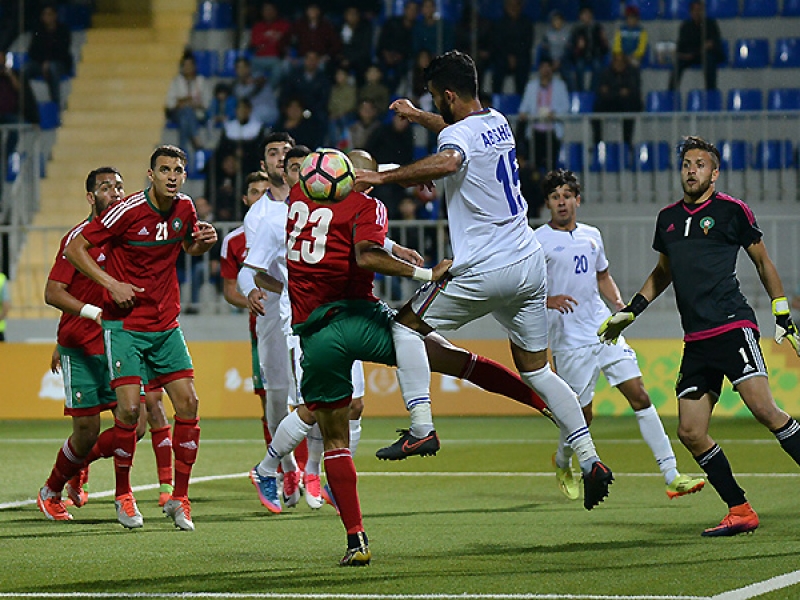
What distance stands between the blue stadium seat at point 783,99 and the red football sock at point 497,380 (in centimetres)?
1458

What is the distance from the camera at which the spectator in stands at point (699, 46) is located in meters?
21.6

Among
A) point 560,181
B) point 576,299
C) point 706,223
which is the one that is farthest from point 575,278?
point 706,223

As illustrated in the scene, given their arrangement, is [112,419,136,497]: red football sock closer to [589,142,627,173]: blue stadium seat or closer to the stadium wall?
the stadium wall

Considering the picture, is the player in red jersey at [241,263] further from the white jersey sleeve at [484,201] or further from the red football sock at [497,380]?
the white jersey sleeve at [484,201]

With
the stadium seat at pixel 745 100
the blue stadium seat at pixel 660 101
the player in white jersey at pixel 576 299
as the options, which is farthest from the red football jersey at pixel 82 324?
the stadium seat at pixel 745 100

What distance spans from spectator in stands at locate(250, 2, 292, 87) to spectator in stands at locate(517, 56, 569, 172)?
3928 mm

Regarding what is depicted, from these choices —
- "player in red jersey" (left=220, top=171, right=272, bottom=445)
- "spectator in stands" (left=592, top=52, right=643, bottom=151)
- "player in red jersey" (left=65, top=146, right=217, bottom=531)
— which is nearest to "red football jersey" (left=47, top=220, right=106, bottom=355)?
"player in red jersey" (left=65, top=146, right=217, bottom=531)

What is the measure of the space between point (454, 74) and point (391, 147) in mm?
12540

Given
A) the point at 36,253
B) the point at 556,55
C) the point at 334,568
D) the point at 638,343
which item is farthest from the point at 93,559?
the point at 556,55

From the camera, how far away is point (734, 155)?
67.8ft

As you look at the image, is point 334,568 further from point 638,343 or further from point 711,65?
point 711,65

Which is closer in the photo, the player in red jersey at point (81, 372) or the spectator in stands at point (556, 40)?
the player in red jersey at point (81, 372)

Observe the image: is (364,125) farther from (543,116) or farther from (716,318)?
(716,318)

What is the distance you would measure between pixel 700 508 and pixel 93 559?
4.03 meters
